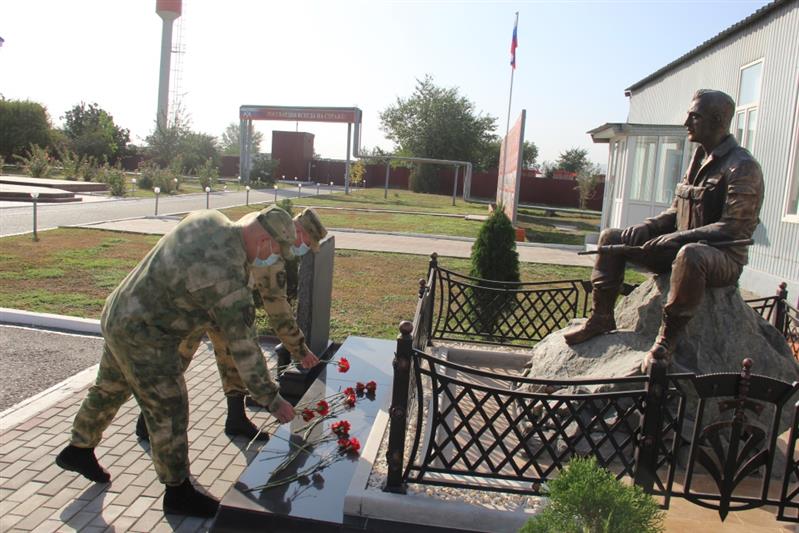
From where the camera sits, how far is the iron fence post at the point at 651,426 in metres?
3.04

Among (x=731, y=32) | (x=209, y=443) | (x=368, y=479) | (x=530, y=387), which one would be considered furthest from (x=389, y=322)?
(x=731, y=32)

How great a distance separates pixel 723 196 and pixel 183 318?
3.44 metres

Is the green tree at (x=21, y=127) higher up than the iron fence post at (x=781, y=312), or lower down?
higher up

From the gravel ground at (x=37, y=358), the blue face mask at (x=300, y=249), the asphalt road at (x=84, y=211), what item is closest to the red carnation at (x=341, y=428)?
the blue face mask at (x=300, y=249)

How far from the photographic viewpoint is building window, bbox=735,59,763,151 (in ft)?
40.1

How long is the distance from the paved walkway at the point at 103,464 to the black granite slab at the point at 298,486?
298 millimetres

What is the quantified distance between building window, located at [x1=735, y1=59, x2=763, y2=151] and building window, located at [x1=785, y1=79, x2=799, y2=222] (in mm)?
1504

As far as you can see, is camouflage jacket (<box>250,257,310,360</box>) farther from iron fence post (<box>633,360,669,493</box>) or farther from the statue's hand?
the statue's hand

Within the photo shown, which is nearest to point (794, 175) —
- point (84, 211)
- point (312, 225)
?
point (312, 225)

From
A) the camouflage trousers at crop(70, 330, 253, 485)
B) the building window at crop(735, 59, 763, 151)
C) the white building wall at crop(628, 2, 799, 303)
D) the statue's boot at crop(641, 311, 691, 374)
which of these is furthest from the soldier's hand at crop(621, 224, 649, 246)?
the building window at crop(735, 59, 763, 151)

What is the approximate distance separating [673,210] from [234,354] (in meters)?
3.38

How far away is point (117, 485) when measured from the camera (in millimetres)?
3715

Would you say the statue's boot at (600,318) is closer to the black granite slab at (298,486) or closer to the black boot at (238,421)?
the black granite slab at (298,486)

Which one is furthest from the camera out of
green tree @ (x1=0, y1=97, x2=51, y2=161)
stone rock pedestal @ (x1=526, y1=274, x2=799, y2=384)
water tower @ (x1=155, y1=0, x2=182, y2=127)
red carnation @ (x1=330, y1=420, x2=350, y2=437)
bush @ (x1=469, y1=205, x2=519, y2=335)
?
water tower @ (x1=155, y1=0, x2=182, y2=127)
